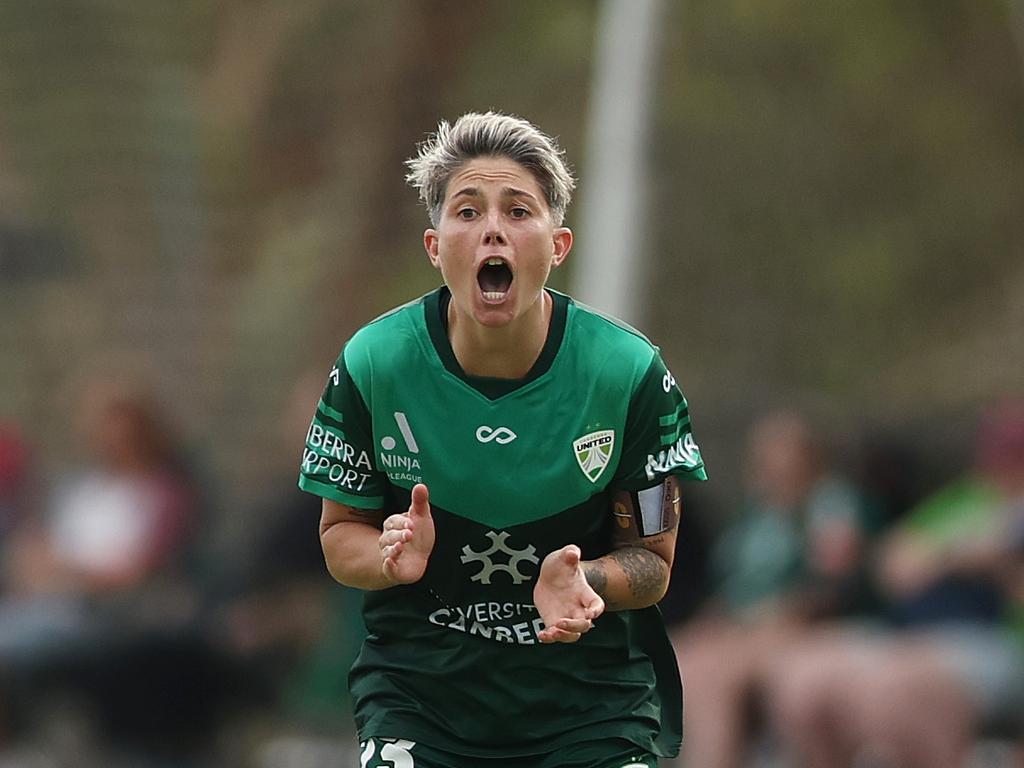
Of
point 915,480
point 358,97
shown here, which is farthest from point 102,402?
point 358,97

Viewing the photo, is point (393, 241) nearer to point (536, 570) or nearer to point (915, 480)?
point (915, 480)

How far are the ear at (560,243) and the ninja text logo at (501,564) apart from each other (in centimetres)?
72

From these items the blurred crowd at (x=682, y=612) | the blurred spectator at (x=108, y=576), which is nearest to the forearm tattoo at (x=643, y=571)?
the blurred crowd at (x=682, y=612)

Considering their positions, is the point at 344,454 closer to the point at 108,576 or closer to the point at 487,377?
the point at 487,377

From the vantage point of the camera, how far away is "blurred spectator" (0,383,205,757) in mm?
11469

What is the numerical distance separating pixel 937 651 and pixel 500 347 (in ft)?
17.9

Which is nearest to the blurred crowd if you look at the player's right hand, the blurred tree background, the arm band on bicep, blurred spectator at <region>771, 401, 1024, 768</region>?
blurred spectator at <region>771, 401, 1024, 768</region>

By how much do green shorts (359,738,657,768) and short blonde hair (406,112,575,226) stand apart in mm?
1322

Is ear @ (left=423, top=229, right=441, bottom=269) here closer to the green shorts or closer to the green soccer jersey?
the green soccer jersey

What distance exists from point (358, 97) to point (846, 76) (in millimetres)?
4976

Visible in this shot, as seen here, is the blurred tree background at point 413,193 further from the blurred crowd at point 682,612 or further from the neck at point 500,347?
the neck at point 500,347

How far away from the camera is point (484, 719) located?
221 inches

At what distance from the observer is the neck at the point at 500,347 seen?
18.6 feet

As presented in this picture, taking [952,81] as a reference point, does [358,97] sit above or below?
below
